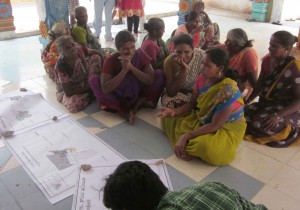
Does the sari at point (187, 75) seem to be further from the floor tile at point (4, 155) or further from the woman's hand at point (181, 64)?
the floor tile at point (4, 155)

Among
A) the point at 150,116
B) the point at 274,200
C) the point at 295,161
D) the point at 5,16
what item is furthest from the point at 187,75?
the point at 5,16

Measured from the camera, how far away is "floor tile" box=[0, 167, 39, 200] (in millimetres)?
1763

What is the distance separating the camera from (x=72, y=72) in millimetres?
2836

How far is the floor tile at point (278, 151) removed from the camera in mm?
2142

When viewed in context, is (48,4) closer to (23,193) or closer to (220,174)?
(23,193)

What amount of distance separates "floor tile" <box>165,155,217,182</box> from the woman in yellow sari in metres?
0.04

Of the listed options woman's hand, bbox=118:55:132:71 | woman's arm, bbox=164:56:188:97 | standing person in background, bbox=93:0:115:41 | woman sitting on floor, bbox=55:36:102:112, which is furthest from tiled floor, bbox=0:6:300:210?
standing person in background, bbox=93:0:115:41

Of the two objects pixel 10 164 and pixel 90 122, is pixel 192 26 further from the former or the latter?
pixel 10 164

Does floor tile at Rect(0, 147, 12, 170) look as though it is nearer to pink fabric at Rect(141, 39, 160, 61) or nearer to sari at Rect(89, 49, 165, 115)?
sari at Rect(89, 49, 165, 115)

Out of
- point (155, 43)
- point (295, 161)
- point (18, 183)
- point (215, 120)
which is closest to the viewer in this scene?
point (18, 183)

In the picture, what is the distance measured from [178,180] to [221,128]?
0.46 meters

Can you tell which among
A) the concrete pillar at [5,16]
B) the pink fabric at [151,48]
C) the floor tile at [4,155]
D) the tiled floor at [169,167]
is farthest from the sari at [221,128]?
the concrete pillar at [5,16]

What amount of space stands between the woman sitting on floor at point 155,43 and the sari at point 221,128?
3.07ft

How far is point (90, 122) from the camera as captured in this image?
103 inches
